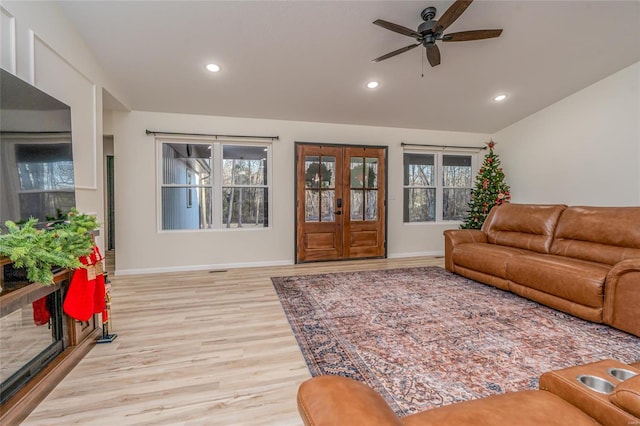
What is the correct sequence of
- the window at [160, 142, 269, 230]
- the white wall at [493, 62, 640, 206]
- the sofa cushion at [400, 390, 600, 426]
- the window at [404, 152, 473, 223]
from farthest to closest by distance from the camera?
the window at [404, 152, 473, 223]
the window at [160, 142, 269, 230]
the white wall at [493, 62, 640, 206]
the sofa cushion at [400, 390, 600, 426]

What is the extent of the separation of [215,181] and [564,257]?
4.75m

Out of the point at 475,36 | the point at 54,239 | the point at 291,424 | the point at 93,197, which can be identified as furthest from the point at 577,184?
the point at 93,197

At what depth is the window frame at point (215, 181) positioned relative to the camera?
14.6 feet

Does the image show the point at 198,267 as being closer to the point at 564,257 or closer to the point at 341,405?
the point at 341,405

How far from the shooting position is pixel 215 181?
15.4ft

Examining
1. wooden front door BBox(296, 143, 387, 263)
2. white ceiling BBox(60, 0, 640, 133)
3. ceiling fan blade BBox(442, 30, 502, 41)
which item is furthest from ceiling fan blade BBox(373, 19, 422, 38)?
wooden front door BBox(296, 143, 387, 263)

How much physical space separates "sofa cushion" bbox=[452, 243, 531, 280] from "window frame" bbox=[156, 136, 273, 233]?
9.72 ft

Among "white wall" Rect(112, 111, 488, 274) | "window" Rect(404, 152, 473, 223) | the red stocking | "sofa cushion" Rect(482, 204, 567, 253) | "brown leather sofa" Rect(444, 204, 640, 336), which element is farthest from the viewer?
"window" Rect(404, 152, 473, 223)

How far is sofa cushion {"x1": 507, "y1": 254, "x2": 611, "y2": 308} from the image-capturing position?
2.53 meters

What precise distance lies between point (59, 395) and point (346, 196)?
420 centimetres

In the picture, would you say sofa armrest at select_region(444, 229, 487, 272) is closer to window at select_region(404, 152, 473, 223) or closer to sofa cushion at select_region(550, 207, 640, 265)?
sofa cushion at select_region(550, 207, 640, 265)

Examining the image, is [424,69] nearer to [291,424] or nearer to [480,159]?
[480,159]

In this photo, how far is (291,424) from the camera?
1453mm

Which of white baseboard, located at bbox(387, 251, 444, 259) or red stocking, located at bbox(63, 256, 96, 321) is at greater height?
red stocking, located at bbox(63, 256, 96, 321)
